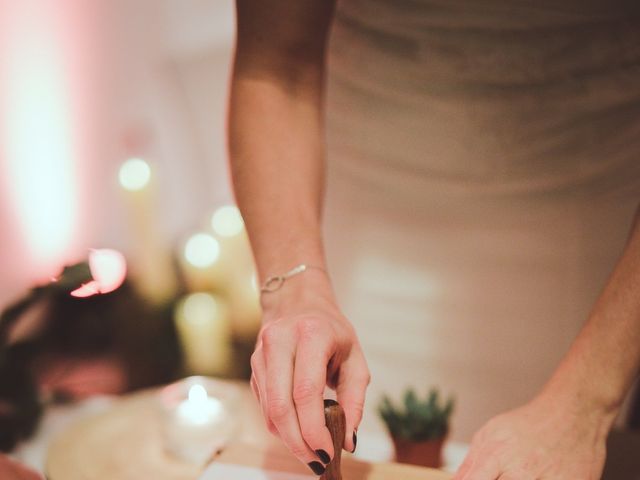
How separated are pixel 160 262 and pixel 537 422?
1.11 meters

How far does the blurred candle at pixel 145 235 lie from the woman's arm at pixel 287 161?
0.75 meters

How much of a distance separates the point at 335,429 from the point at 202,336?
90cm

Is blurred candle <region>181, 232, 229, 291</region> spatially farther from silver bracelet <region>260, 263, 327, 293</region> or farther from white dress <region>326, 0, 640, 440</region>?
silver bracelet <region>260, 263, 327, 293</region>

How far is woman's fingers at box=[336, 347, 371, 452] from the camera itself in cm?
52

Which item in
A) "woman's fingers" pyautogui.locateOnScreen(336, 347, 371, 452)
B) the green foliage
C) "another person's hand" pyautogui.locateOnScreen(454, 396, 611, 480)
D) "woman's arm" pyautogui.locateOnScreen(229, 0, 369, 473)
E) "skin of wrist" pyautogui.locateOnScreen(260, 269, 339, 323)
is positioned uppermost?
"woman's arm" pyautogui.locateOnScreen(229, 0, 369, 473)

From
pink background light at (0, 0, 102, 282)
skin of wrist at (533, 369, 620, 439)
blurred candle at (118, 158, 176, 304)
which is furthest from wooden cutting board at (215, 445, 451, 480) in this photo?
pink background light at (0, 0, 102, 282)

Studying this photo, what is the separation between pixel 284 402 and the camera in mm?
499

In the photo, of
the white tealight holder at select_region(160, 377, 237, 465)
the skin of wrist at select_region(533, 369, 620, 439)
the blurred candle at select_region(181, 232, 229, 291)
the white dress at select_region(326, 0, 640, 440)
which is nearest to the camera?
the skin of wrist at select_region(533, 369, 620, 439)

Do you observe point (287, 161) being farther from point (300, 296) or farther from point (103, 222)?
point (103, 222)

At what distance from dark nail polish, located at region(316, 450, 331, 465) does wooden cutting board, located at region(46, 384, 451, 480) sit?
0.08m

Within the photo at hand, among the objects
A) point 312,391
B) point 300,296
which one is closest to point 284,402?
point 312,391

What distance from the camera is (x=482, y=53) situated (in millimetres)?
847

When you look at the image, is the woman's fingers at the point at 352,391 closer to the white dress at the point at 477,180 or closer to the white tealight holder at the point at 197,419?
the white tealight holder at the point at 197,419

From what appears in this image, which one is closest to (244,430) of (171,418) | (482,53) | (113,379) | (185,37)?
(171,418)
